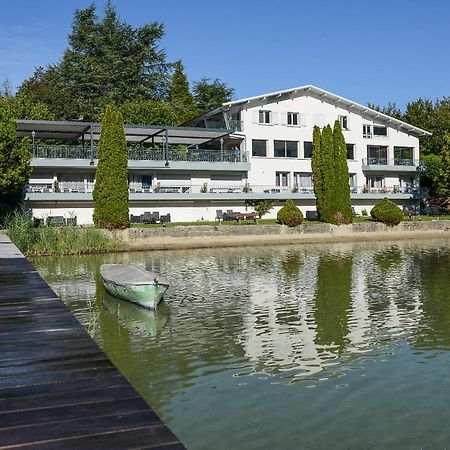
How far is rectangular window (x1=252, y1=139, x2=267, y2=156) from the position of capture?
189 feet

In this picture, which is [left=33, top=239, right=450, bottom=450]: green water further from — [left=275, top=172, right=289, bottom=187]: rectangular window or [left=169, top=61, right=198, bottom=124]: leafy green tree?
[left=169, top=61, right=198, bottom=124]: leafy green tree

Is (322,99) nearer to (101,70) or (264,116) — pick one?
(264,116)

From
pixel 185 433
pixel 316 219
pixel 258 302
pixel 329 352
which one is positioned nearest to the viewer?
pixel 185 433

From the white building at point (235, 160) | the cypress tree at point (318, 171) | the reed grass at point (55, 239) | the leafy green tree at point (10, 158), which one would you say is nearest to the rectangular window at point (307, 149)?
the white building at point (235, 160)

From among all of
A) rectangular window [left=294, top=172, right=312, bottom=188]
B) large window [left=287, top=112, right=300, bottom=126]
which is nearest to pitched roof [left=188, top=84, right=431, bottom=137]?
large window [left=287, top=112, right=300, bottom=126]

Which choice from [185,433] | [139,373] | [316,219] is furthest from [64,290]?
[316,219]

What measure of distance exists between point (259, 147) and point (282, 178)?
4005mm

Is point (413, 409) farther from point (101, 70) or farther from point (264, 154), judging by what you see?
point (101, 70)

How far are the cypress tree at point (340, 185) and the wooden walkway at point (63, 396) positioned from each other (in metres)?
A: 42.5

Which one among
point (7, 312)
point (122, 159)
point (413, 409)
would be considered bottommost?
point (413, 409)

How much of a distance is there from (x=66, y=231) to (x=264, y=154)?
26.1 meters

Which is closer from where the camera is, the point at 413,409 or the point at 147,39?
the point at 413,409

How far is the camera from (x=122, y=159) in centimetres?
4341

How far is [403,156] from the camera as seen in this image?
6869 cm
